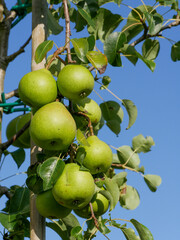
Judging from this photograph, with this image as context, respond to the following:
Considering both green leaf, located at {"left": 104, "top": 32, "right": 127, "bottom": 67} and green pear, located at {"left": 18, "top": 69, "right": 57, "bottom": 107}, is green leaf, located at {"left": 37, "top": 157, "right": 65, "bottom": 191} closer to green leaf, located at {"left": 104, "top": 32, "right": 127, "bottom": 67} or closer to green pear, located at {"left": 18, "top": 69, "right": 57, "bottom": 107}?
green pear, located at {"left": 18, "top": 69, "right": 57, "bottom": 107}

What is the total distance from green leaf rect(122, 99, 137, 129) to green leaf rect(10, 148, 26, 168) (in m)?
0.57

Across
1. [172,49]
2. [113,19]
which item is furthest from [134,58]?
[172,49]

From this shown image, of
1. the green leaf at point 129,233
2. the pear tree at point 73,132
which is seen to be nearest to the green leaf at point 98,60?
the pear tree at point 73,132

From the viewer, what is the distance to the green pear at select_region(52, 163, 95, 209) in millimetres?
1040

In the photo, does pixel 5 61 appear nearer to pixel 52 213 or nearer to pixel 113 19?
pixel 113 19

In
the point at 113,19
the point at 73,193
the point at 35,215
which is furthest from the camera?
the point at 113,19

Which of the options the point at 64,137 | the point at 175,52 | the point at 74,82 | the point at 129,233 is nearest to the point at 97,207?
the point at 129,233

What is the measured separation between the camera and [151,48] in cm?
188

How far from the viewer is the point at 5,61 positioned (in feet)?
6.67

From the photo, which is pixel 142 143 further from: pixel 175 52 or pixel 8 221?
pixel 8 221

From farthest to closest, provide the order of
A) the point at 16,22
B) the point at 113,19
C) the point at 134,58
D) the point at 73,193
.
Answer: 1. the point at 16,22
2. the point at 113,19
3. the point at 134,58
4. the point at 73,193

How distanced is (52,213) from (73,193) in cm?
12

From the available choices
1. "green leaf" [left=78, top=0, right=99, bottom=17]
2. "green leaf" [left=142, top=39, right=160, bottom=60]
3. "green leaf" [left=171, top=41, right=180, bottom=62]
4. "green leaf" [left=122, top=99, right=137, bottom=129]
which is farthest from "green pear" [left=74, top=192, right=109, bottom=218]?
"green leaf" [left=171, top=41, right=180, bottom=62]

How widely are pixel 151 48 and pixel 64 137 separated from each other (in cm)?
101
